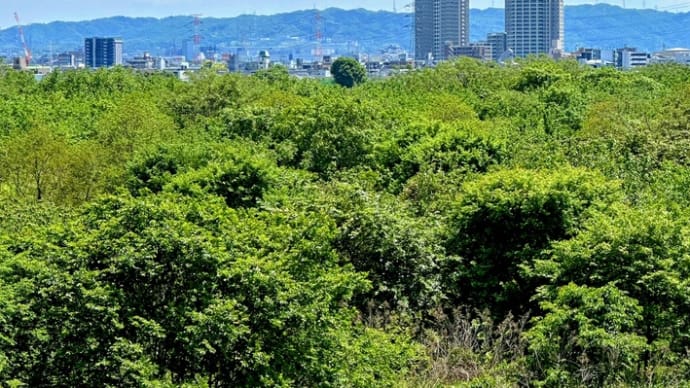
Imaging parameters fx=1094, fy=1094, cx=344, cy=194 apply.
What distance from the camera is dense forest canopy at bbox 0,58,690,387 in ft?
→ 48.4

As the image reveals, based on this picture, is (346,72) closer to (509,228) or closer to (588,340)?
(509,228)

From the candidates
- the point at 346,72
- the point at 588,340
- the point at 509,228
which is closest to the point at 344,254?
the point at 509,228

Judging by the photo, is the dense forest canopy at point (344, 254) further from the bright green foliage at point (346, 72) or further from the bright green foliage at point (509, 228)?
the bright green foliage at point (346, 72)

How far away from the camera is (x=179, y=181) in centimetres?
2477

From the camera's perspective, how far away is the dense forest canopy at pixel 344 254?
14758 mm

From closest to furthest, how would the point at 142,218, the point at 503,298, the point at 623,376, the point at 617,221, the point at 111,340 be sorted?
the point at 111,340 → the point at 142,218 → the point at 623,376 → the point at 617,221 → the point at 503,298

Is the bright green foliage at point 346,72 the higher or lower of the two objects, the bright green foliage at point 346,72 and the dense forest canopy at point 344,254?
the higher

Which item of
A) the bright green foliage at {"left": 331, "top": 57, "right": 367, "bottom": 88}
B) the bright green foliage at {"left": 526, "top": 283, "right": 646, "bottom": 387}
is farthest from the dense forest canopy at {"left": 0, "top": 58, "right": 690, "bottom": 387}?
the bright green foliage at {"left": 331, "top": 57, "right": 367, "bottom": 88}

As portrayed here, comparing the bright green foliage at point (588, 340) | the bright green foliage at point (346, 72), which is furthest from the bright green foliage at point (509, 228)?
the bright green foliage at point (346, 72)

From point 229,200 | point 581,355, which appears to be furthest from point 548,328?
point 229,200

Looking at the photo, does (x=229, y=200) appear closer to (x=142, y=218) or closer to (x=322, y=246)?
(x=322, y=246)

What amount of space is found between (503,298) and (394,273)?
7.57ft

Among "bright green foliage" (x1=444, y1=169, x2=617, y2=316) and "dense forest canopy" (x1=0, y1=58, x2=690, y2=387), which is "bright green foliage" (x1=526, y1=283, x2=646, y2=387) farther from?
"bright green foliage" (x1=444, y1=169, x2=617, y2=316)

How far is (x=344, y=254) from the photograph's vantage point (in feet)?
70.3
